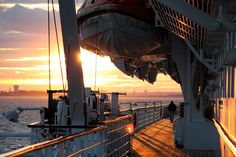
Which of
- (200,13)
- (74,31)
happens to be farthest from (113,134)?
(200,13)

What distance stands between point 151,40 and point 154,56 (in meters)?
4.38

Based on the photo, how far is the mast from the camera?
8477 millimetres

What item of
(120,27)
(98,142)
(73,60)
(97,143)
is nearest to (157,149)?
(120,27)

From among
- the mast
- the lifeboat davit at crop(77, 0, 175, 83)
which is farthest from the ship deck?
the lifeboat davit at crop(77, 0, 175, 83)

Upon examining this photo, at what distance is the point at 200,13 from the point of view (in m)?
4.57

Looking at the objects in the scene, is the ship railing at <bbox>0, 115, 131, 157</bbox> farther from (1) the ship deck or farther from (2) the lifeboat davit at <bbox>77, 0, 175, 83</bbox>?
(2) the lifeboat davit at <bbox>77, 0, 175, 83</bbox>

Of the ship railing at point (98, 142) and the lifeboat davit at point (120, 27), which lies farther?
the lifeboat davit at point (120, 27)

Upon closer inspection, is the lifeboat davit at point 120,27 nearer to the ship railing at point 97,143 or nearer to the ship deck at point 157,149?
the ship railing at point 97,143

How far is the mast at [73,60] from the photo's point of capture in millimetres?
8477

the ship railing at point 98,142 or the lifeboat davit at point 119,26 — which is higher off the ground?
the lifeboat davit at point 119,26

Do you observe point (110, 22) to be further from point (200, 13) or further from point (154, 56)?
point (200, 13)

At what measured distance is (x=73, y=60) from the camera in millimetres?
8875

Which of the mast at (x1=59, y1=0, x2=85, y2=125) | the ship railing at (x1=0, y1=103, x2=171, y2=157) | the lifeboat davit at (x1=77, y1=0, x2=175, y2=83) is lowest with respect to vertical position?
the ship railing at (x1=0, y1=103, x2=171, y2=157)

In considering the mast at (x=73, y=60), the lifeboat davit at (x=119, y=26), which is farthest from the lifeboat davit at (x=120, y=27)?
the mast at (x=73, y=60)
